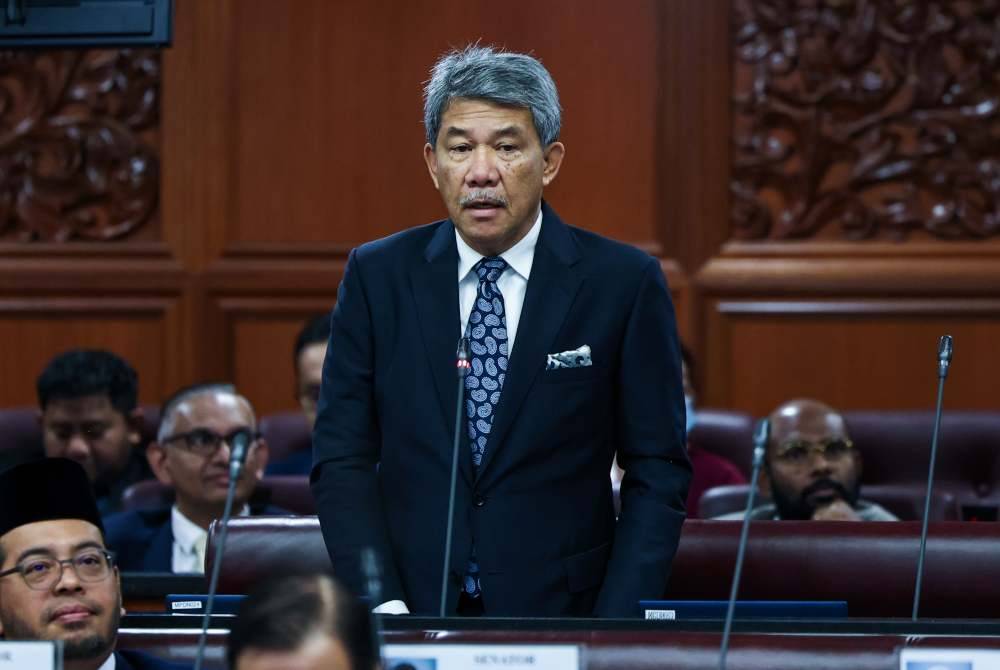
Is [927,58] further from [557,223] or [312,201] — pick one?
[557,223]

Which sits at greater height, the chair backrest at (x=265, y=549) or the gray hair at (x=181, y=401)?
the gray hair at (x=181, y=401)

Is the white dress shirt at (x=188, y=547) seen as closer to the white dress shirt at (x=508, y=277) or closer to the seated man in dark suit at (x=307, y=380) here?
the seated man in dark suit at (x=307, y=380)

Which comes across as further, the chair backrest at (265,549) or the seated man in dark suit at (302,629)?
the chair backrest at (265,549)

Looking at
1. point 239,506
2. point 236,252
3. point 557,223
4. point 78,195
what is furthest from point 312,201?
point 557,223

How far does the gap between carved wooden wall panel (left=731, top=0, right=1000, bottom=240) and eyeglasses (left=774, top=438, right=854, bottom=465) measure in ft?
5.42

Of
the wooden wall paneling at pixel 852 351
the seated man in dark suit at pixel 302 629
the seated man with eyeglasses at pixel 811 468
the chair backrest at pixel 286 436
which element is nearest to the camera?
the seated man in dark suit at pixel 302 629

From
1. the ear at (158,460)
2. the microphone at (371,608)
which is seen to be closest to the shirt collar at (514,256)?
the microphone at (371,608)

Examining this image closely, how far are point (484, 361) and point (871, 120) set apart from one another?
345 cm

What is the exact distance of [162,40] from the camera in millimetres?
3596

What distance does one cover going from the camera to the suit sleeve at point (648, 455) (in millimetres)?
2281

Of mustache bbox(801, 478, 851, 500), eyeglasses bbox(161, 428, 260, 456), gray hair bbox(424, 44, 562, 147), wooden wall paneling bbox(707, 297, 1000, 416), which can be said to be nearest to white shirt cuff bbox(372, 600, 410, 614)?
gray hair bbox(424, 44, 562, 147)

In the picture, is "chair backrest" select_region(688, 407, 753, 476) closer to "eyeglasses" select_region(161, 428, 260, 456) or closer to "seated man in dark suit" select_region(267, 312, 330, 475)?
"seated man in dark suit" select_region(267, 312, 330, 475)

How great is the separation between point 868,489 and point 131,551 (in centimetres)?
176

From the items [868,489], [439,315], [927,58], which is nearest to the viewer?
[439,315]
